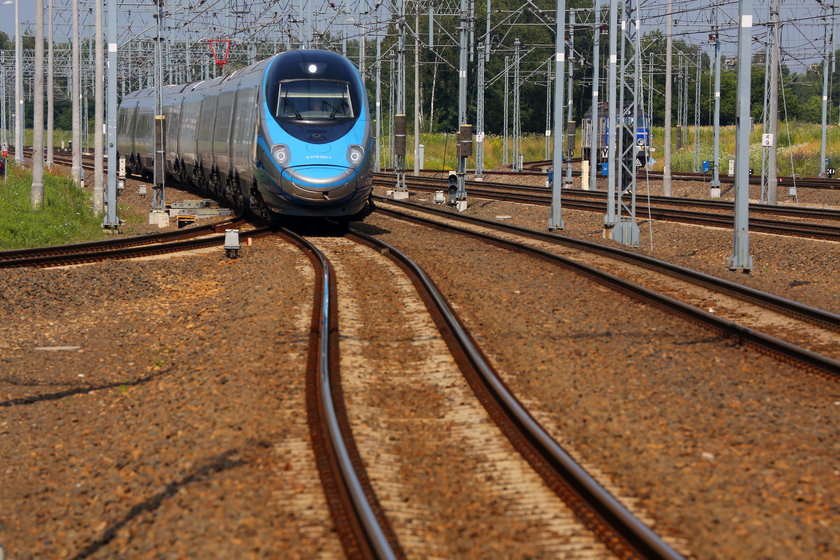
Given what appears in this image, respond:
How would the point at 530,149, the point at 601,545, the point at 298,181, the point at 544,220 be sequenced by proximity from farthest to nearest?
the point at 530,149, the point at 544,220, the point at 298,181, the point at 601,545

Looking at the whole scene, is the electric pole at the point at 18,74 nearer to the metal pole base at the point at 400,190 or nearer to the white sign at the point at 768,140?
the metal pole base at the point at 400,190

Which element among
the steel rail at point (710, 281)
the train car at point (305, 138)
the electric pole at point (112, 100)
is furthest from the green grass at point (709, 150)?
the electric pole at point (112, 100)

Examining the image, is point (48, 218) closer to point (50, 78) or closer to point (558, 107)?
point (558, 107)

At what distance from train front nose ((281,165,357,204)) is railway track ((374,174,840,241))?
6712 millimetres

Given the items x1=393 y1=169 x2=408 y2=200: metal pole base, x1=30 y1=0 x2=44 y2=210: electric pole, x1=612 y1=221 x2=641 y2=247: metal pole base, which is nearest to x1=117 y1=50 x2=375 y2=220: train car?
x1=612 y1=221 x2=641 y2=247: metal pole base

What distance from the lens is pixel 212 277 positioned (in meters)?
17.9

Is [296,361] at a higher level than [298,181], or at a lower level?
lower

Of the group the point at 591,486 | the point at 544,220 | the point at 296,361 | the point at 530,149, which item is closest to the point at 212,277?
the point at 296,361

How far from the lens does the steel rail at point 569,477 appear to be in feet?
19.7

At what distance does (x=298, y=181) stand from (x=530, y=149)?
79.1m

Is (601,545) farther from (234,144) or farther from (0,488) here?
(234,144)

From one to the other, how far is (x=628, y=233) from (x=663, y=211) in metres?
7.42

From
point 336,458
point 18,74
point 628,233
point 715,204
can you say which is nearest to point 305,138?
point 628,233

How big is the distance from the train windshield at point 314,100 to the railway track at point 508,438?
10.6 m
